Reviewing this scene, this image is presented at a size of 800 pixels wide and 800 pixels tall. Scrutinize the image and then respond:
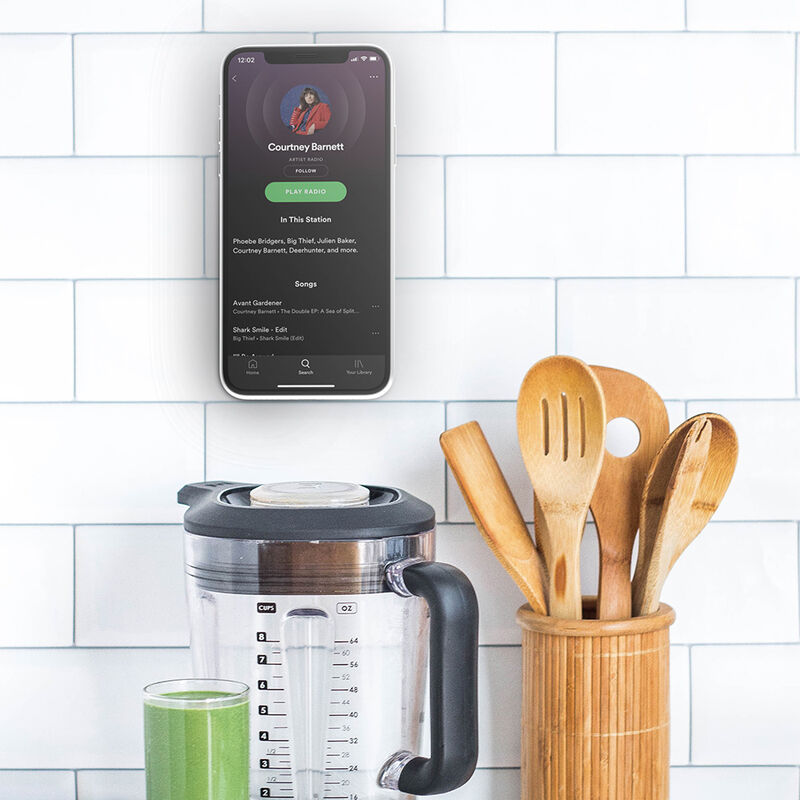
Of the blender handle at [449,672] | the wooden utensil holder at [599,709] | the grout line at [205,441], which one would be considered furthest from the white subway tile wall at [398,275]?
the blender handle at [449,672]

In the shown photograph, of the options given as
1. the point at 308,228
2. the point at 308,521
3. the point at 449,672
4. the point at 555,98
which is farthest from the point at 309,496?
the point at 555,98

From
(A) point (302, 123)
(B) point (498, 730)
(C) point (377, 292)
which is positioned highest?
(A) point (302, 123)

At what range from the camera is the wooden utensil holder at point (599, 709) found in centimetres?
68

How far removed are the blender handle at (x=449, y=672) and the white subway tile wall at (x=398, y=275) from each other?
0.21 m

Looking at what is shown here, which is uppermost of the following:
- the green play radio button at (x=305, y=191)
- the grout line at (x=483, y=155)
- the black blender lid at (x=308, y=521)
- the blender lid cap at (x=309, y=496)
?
the grout line at (x=483, y=155)

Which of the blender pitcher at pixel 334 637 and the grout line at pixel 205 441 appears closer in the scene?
the blender pitcher at pixel 334 637

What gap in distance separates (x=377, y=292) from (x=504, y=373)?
0.13 meters

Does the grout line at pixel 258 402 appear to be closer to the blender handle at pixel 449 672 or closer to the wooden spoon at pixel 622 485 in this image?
the wooden spoon at pixel 622 485

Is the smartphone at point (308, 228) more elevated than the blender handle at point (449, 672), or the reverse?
the smartphone at point (308, 228)

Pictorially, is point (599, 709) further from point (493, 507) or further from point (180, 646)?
point (180, 646)

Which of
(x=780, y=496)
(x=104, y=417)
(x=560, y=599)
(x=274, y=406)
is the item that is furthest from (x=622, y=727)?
(x=104, y=417)

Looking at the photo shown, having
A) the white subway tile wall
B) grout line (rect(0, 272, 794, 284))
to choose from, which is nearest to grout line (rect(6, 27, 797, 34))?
the white subway tile wall

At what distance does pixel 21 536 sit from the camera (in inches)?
31.3

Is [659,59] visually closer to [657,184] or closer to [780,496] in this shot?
[657,184]
